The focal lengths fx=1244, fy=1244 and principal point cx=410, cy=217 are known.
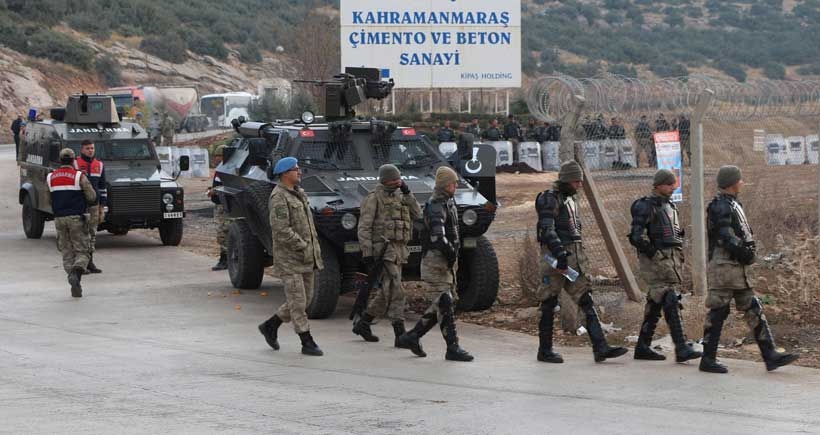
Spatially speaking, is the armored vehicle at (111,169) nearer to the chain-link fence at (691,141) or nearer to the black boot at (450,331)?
the chain-link fence at (691,141)

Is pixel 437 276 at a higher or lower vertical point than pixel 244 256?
higher

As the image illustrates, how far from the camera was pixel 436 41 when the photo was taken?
40.1 meters

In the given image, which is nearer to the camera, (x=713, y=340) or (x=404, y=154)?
(x=713, y=340)

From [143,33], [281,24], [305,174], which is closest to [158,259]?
[305,174]

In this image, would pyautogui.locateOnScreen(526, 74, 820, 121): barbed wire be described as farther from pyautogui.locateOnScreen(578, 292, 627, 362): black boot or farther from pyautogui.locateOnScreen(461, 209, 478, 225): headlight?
Result: pyautogui.locateOnScreen(578, 292, 627, 362): black boot

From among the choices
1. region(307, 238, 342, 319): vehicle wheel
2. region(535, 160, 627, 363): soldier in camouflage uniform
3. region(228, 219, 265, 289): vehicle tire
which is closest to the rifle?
region(307, 238, 342, 319): vehicle wheel

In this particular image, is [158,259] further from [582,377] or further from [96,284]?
[582,377]

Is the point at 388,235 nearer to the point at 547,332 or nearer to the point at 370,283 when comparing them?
the point at 370,283

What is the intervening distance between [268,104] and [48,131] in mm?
25438

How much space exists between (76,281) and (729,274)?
7.73m

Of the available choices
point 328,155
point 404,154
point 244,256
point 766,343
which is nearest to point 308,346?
point 328,155

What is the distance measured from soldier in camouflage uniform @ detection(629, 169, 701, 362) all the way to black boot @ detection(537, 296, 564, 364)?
761mm

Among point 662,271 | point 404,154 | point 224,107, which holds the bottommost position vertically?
point 662,271

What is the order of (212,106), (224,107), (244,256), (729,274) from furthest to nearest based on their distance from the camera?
(212,106) < (224,107) < (244,256) < (729,274)
